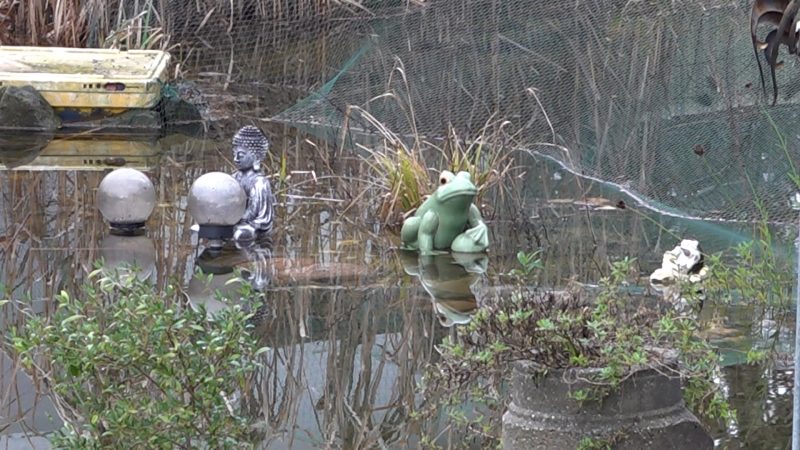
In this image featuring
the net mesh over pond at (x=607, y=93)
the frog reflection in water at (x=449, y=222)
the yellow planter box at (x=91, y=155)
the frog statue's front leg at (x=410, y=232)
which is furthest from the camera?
the yellow planter box at (x=91, y=155)

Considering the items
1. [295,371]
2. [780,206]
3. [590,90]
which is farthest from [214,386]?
[590,90]

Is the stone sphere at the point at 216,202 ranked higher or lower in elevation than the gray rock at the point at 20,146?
higher

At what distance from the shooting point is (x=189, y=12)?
1573 cm

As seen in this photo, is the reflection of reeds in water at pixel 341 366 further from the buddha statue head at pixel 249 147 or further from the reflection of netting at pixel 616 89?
the reflection of netting at pixel 616 89

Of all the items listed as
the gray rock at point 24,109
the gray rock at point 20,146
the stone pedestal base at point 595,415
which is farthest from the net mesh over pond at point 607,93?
the stone pedestal base at point 595,415

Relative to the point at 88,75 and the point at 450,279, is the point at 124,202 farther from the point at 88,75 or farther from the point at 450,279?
the point at 88,75

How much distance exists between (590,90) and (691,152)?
118 centimetres

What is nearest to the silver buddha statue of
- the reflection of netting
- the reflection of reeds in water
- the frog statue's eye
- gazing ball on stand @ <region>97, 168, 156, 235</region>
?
gazing ball on stand @ <region>97, 168, 156, 235</region>

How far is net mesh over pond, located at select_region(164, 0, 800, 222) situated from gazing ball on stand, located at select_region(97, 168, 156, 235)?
174cm

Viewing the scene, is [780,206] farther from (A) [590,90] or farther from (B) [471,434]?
(B) [471,434]

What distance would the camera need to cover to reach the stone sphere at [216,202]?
24.4ft

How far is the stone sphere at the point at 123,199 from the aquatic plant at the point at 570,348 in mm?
4315

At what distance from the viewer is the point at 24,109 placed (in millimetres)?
13109

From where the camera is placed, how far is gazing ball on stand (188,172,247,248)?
7.45 meters
